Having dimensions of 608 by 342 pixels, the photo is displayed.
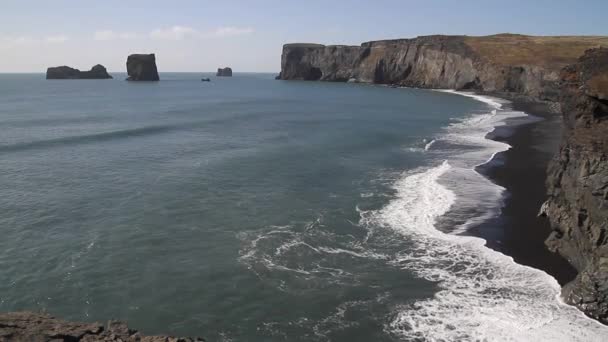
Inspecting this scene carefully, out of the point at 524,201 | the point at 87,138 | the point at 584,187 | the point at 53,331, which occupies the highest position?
the point at 584,187

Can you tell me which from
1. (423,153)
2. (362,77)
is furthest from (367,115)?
(362,77)

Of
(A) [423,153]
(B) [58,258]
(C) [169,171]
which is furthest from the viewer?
(A) [423,153]

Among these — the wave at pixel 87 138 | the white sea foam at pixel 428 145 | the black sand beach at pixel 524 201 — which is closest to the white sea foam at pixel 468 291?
the black sand beach at pixel 524 201

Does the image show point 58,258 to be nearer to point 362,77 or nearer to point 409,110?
point 409,110

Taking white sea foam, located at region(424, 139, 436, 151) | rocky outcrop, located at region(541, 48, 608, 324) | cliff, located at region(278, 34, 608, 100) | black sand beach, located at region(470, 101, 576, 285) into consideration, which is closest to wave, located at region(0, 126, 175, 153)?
white sea foam, located at region(424, 139, 436, 151)

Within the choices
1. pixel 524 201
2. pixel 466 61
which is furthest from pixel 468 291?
pixel 466 61

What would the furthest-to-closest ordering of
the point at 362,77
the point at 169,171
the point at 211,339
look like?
the point at 362,77, the point at 169,171, the point at 211,339

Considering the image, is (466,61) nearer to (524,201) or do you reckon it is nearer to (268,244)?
(524,201)
